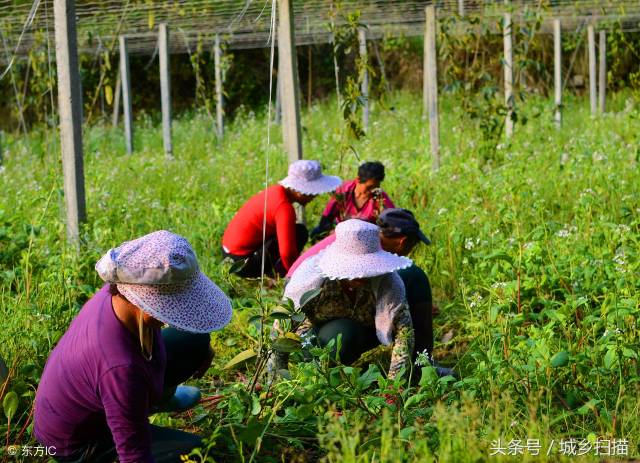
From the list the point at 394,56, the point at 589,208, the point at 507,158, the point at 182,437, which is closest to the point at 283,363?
the point at 182,437

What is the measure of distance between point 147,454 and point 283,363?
3.65ft

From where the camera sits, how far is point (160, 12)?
33.6 ft

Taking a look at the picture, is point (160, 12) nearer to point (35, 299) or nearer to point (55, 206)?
point (55, 206)

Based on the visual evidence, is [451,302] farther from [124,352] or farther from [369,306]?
[124,352]

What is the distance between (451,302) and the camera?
5062 mm

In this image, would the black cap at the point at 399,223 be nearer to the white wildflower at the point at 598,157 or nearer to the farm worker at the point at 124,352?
the farm worker at the point at 124,352

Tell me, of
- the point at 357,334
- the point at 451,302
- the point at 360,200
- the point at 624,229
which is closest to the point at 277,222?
the point at 360,200

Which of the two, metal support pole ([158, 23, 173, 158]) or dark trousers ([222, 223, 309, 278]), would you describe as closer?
dark trousers ([222, 223, 309, 278])

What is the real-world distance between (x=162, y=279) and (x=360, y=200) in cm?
322

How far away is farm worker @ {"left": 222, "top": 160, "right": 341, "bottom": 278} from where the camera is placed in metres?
5.25

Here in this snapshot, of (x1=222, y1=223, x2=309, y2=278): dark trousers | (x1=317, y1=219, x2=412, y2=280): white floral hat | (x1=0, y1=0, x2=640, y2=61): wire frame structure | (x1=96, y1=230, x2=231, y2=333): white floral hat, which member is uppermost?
(x1=0, y1=0, x2=640, y2=61): wire frame structure

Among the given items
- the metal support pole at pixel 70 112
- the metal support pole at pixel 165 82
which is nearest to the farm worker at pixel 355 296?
the metal support pole at pixel 70 112

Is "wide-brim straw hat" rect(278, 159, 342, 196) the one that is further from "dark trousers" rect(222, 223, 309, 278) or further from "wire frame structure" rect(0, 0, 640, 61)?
"wire frame structure" rect(0, 0, 640, 61)

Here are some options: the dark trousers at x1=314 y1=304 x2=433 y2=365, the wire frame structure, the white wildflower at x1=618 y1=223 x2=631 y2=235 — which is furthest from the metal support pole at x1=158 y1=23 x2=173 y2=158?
the dark trousers at x1=314 y1=304 x2=433 y2=365
